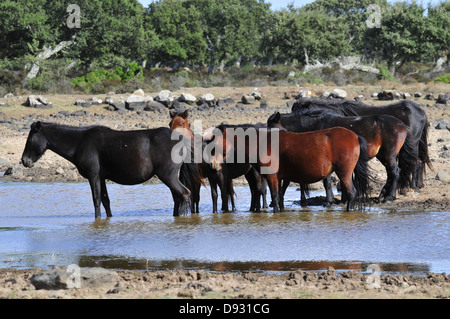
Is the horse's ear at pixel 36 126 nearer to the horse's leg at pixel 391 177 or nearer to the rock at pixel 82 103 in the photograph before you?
the horse's leg at pixel 391 177

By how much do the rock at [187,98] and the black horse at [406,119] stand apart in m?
15.7

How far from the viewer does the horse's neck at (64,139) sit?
10703mm

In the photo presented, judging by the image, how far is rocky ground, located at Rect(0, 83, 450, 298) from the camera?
580cm

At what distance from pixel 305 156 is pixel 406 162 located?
2798 mm

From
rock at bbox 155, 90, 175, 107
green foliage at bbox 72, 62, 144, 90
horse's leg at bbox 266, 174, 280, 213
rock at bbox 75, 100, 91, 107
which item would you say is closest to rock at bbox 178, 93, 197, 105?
rock at bbox 155, 90, 175, 107

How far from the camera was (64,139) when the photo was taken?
35.2 feet

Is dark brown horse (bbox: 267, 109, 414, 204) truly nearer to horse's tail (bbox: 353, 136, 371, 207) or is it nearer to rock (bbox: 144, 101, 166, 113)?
horse's tail (bbox: 353, 136, 371, 207)

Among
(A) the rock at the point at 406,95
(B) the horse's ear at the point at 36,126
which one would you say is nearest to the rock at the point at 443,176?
(B) the horse's ear at the point at 36,126

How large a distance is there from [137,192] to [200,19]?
6217cm

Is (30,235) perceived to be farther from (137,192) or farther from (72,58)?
(72,58)

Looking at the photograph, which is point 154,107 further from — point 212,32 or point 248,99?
point 212,32

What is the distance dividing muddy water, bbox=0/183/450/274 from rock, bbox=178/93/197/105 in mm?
17457

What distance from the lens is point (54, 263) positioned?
24.7 feet
